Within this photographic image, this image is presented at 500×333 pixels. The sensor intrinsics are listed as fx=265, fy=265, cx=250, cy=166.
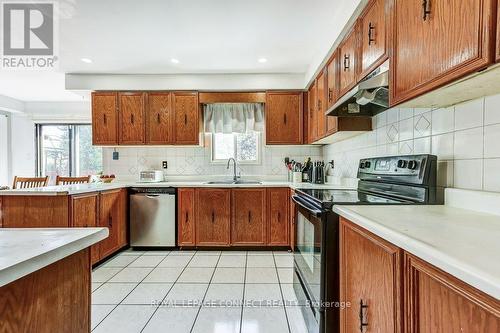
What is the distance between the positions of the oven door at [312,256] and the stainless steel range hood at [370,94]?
75 cm

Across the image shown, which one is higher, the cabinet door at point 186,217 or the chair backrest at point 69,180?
the chair backrest at point 69,180

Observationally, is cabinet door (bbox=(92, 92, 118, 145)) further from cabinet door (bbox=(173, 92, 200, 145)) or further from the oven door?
the oven door

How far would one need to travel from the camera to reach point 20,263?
1.90ft

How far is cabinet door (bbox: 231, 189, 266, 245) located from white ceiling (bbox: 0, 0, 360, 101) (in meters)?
1.64

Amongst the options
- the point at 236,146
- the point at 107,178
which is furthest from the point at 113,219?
the point at 236,146

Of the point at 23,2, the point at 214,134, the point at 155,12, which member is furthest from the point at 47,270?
the point at 214,134

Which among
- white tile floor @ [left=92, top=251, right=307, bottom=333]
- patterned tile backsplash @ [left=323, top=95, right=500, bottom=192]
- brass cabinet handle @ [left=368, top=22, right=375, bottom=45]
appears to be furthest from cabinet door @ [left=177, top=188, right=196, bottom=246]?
brass cabinet handle @ [left=368, top=22, right=375, bottom=45]

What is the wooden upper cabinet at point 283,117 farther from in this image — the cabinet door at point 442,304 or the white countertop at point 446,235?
the cabinet door at point 442,304

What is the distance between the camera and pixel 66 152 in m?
5.20

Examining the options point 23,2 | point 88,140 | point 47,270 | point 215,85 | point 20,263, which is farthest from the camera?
point 88,140

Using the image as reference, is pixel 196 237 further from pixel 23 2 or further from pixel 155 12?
pixel 23 2

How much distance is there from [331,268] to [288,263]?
5.34ft

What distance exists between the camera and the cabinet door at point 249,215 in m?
3.39

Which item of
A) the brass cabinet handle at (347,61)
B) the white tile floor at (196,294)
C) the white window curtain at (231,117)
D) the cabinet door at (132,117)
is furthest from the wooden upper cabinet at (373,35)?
the cabinet door at (132,117)
